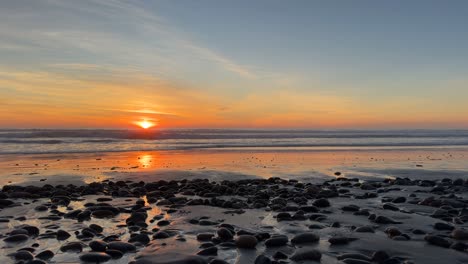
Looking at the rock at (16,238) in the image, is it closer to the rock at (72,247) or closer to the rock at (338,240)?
the rock at (72,247)

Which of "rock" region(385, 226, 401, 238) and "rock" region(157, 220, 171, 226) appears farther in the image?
"rock" region(157, 220, 171, 226)

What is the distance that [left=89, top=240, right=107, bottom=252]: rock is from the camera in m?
6.11

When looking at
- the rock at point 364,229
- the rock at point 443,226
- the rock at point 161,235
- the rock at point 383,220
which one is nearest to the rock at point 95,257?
the rock at point 161,235

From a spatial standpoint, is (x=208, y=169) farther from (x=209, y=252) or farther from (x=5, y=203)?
(x=209, y=252)

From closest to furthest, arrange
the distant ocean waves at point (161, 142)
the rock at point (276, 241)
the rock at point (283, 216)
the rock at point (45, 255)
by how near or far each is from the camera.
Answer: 1. the rock at point (45, 255)
2. the rock at point (276, 241)
3. the rock at point (283, 216)
4. the distant ocean waves at point (161, 142)

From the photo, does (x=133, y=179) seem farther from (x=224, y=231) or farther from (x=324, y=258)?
(x=324, y=258)

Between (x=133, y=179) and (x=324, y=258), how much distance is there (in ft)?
34.0

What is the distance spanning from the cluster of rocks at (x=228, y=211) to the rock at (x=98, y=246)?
1 centimetres

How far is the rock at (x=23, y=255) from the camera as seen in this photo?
571 centimetres

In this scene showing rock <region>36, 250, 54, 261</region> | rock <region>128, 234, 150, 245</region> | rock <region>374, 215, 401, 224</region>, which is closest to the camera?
rock <region>36, 250, 54, 261</region>

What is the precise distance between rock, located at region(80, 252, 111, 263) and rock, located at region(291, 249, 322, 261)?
275 centimetres

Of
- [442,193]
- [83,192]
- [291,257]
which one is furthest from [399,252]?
[83,192]

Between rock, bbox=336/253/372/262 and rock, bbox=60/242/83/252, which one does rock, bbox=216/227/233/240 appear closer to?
rock, bbox=336/253/372/262

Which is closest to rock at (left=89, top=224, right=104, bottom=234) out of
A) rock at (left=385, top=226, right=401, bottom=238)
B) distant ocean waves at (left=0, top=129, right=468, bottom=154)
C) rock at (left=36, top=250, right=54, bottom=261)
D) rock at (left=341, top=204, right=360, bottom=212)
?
rock at (left=36, top=250, right=54, bottom=261)
